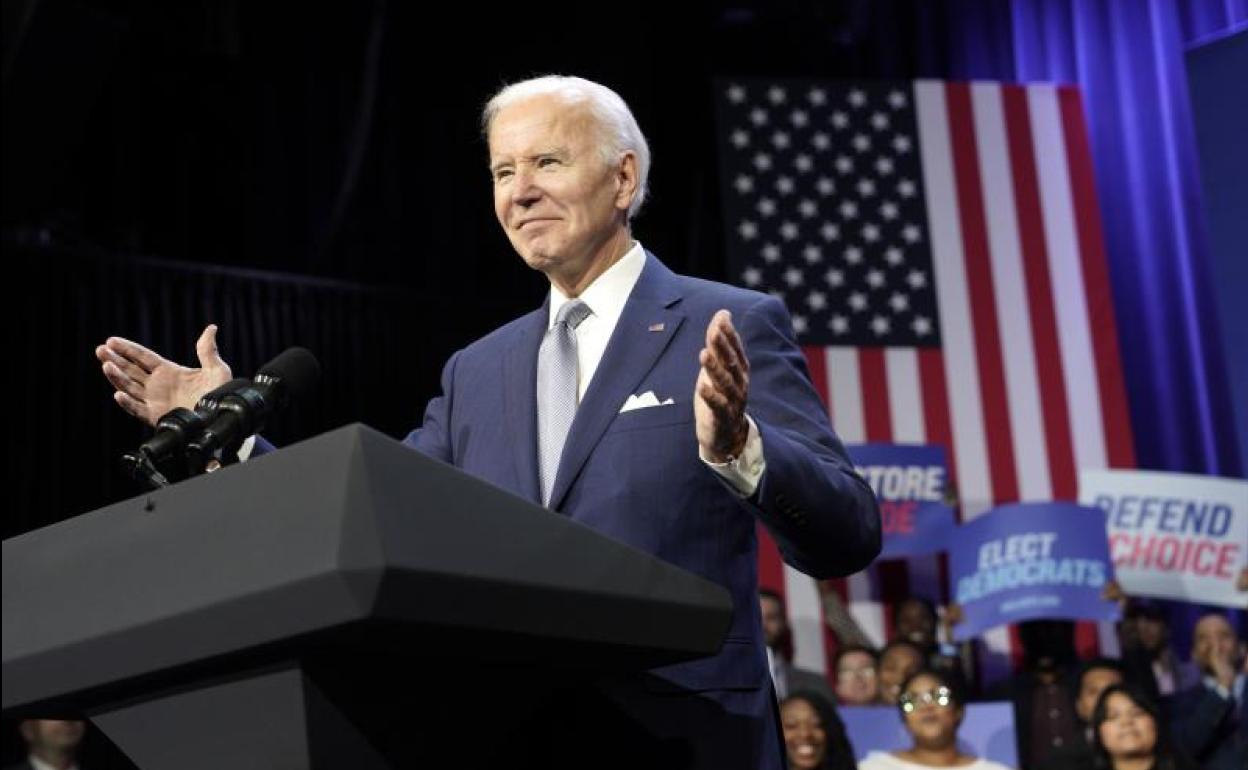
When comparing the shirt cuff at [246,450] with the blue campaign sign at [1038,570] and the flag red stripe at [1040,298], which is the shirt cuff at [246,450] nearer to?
the blue campaign sign at [1038,570]

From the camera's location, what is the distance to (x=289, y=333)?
288 inches

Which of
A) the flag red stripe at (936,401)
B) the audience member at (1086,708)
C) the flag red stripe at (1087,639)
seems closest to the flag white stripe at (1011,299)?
the flag red stripe at (936,401)

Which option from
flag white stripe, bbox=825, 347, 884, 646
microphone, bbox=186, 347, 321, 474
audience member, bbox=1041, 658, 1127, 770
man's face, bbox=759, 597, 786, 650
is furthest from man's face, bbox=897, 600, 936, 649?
microphone, bbox=186, 347, 321, 474

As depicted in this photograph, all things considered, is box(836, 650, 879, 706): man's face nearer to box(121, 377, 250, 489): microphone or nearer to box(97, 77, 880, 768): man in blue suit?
box(97, 77, 880, 768): man in blue suit

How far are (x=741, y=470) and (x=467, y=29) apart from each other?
273 inches

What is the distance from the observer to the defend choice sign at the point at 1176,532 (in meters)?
5.79

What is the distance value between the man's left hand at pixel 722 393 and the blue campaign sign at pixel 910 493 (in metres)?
4.62

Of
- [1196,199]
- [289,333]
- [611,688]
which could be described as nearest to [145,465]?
[611,688]

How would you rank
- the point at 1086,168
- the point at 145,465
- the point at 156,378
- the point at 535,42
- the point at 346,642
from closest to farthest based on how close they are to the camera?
the point at 346,642 → the point at 145,465 → the point at 156,378 → the point at 1086,168 → the point at 535,42

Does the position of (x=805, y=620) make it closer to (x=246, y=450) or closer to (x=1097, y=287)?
(x=1097, y=287)

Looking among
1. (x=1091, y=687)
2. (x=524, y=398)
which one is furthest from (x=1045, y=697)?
(x=524, y=398)

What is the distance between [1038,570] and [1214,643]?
652 millimetres

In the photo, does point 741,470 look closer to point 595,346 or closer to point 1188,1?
point 595,346

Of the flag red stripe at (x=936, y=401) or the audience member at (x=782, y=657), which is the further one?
the flag red stripe at (x=936, y=401)
